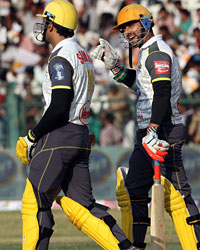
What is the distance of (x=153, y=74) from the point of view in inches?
220

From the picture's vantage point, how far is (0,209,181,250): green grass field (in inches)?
294

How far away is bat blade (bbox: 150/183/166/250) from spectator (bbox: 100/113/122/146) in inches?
246

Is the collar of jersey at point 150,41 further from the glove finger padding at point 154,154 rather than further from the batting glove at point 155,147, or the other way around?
the glove finger padding at point 154,154

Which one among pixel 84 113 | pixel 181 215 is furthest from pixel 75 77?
pixel 181 215

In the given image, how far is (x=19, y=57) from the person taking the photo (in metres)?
14.5

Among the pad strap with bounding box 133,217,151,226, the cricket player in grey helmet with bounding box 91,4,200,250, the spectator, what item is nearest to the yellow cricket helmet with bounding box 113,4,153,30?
the cricket player in grey helmet with bounding box 91,4,200,250

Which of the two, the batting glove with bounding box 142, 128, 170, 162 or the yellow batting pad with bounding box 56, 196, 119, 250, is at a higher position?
the batting glove with bounding box 142, 128, 170, 162

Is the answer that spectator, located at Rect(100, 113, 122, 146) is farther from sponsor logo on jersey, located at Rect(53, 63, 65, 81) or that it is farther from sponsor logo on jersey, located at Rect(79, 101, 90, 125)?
sponsor logo on jersey, located at Rect(53, 63, 65, 81)

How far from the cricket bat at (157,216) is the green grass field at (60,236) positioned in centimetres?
211

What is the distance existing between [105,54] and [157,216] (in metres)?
1.93

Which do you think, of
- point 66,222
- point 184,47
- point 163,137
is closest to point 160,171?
point 163,137

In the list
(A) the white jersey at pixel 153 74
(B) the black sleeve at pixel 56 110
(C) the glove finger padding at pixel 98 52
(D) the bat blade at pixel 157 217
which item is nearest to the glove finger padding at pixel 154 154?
(D) the bat blade at pixel 157 217

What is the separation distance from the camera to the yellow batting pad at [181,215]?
18.5 feet

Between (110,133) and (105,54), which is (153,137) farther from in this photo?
(110,133)
